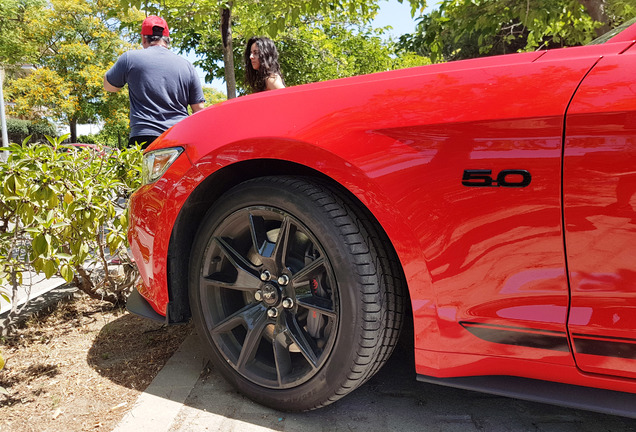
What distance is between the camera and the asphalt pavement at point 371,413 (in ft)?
6.25

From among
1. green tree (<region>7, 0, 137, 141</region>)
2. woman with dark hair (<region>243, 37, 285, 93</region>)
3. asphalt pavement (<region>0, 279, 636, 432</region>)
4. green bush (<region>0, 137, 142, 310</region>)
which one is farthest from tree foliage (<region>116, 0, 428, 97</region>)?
green tree (<region>7, 0, 137, 141</region>)

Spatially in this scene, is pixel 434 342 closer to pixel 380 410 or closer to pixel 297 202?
pixel 380 410

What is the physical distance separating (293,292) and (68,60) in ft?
110

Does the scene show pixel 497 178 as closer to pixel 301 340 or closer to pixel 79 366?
pixel 301 340

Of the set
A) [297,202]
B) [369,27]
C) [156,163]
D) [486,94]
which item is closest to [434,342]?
[297,202]

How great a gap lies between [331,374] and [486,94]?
3.68 feet

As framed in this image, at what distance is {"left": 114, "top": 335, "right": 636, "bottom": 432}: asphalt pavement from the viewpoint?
1.91 meters

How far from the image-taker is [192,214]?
7.33ft

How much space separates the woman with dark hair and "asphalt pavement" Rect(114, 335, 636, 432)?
2.39m

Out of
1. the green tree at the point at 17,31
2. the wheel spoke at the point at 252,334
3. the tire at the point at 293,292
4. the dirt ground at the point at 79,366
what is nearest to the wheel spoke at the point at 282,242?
the tire at the point at 293,292

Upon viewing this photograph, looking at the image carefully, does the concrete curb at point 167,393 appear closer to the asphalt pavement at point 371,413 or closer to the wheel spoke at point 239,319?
the asphalt pavement at point 371,413

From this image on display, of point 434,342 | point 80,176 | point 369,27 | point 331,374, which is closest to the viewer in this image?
point 434,342

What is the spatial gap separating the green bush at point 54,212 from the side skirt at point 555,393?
1959 mm

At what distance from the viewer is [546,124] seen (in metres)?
1.42
